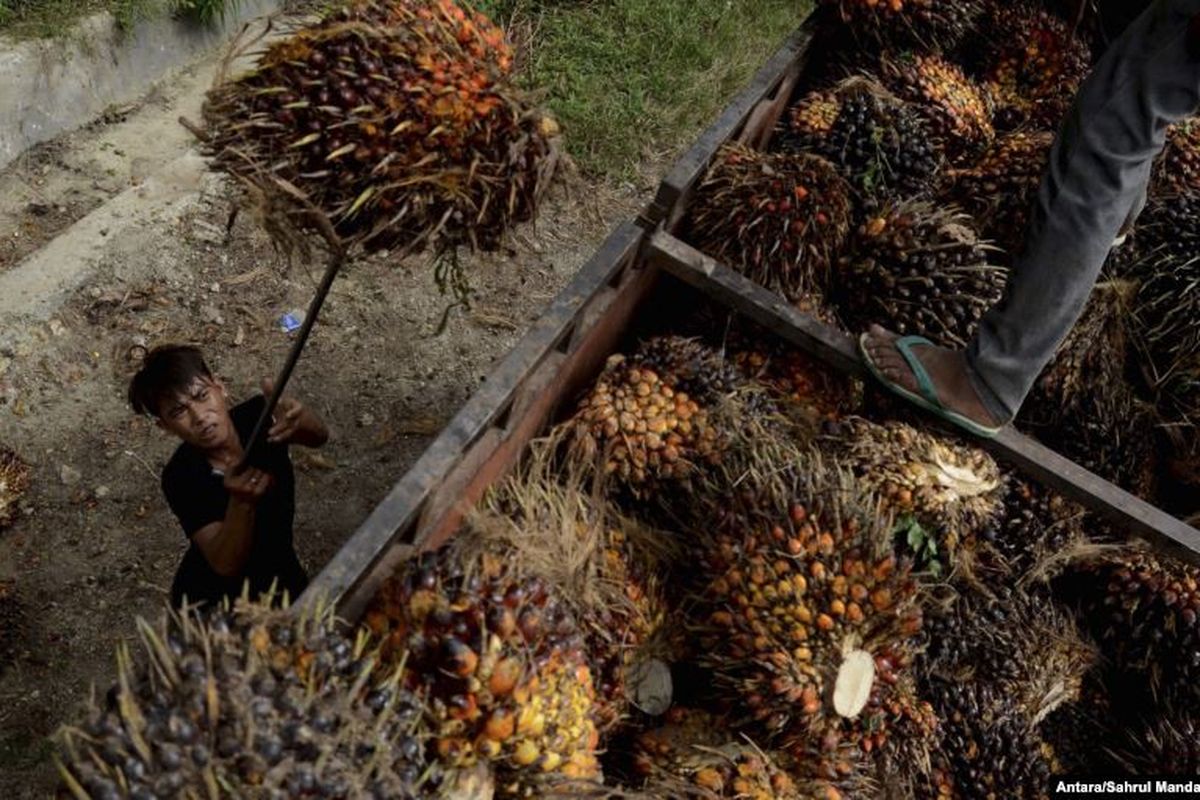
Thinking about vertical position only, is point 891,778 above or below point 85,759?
below

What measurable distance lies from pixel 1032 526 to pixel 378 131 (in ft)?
6.51

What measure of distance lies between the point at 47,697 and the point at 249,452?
134 centimetres

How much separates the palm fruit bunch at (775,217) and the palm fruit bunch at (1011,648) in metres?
1.00

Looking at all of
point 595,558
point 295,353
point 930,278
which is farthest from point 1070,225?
point 295,353

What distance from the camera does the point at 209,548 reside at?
8.25ft

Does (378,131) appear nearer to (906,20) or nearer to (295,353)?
(295,353)

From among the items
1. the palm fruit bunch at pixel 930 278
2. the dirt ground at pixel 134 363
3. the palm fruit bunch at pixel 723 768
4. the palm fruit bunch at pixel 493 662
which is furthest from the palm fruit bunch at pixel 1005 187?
the palm fruit bunch at pixel 493 662

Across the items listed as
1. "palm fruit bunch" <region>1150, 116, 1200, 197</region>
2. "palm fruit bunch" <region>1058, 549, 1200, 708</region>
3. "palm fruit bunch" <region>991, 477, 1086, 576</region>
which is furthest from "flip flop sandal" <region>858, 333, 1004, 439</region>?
"palm fruit bunch" <region>1150, 116, 1200, 197</region>

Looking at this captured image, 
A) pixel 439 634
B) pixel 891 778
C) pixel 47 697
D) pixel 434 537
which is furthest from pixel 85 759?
pixel 47 697

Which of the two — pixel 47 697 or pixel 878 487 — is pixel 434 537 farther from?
pixel 47 697

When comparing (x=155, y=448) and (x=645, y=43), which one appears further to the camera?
(x=645, y=43)

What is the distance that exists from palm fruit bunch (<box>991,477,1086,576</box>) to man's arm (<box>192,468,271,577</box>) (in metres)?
1.90

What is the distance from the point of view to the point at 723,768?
6.93 ft

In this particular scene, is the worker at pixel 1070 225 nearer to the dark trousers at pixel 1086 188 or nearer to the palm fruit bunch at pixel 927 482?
the dark trousers at pixel 1086 188
